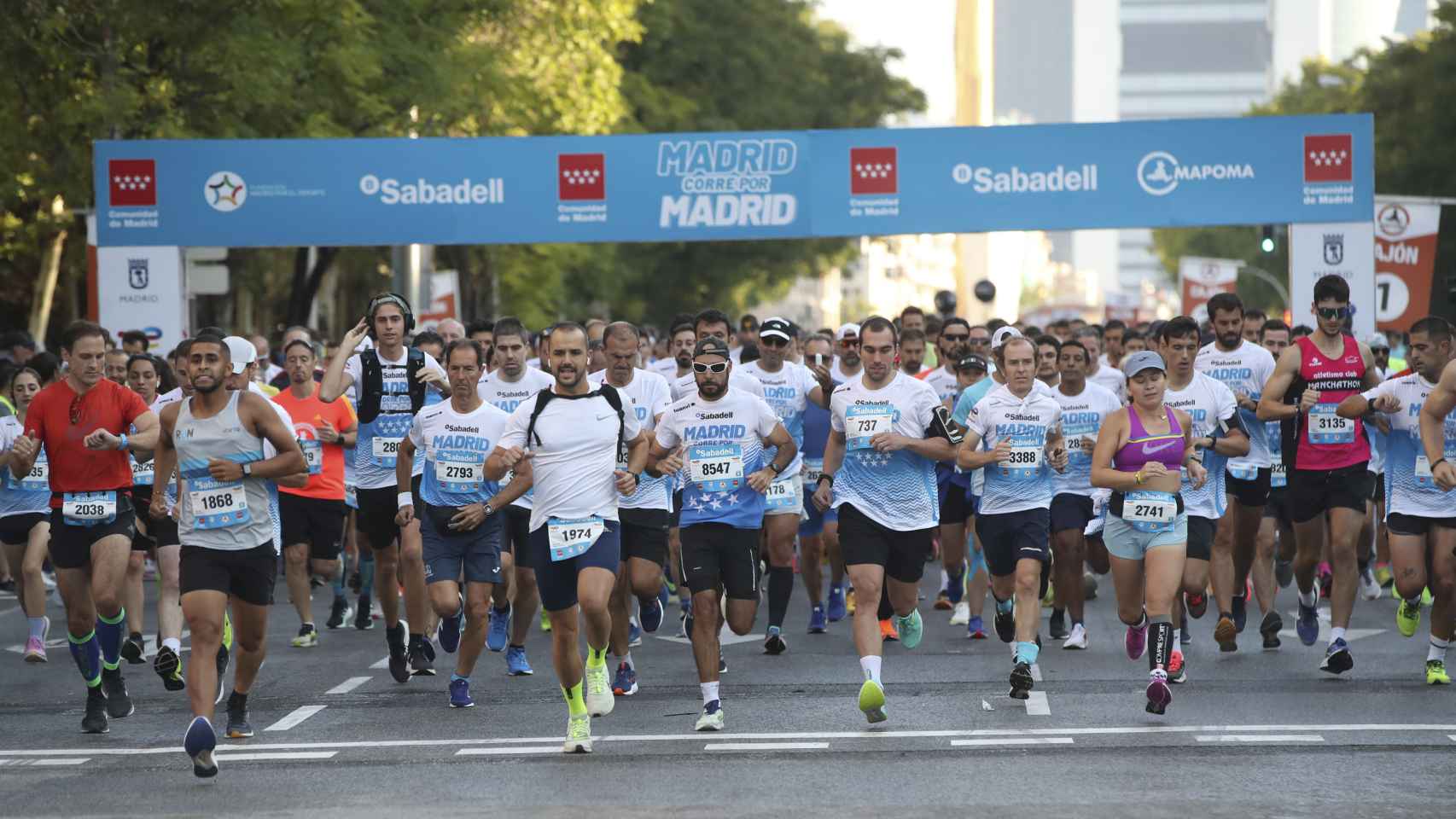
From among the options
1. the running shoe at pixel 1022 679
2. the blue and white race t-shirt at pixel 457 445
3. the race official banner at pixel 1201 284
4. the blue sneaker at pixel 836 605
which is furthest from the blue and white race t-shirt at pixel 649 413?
the race official banner at pixel 1201 284

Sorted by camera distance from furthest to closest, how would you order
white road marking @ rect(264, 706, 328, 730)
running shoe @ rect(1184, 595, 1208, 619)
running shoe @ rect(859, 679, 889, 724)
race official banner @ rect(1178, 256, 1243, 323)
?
race official banner @ rect(1178, 256, 1243, 323) → running shoe @ rect(1184, 595, 1208, 619) → white road marking @ rect(264, 706, 328, 730) → running shoe @ rect(859, 679, 889, 724)

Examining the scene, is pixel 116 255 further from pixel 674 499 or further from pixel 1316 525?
pixel 1316 525

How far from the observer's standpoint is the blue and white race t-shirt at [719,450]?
11.1 meters

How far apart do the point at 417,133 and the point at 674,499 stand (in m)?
20.1

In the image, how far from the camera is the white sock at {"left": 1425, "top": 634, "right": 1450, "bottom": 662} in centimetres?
1212

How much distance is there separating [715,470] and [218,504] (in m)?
2.38

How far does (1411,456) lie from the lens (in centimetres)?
1232

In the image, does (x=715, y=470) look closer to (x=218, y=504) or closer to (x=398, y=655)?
(x=218, y=504)

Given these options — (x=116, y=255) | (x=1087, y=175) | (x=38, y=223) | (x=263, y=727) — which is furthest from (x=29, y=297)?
(x=263, y=727)

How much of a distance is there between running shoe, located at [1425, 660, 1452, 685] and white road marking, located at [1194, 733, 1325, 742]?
2053 mm

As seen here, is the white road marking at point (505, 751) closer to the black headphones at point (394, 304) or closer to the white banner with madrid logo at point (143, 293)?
the black headphones at point (394, 304)

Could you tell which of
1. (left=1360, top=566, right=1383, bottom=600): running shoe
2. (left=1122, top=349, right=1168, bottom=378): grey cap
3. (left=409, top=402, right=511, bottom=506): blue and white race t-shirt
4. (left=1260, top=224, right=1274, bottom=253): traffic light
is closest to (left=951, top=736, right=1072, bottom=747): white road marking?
(left=1122, top=349, right=1168, bottom=378): grey cap

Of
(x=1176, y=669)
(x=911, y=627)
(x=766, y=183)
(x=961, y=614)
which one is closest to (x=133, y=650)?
(x=911, y=627)

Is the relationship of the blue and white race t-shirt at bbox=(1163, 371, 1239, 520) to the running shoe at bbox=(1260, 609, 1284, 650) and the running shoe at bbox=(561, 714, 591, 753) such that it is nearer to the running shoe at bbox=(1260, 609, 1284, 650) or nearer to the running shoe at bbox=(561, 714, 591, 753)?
the running shoe at bbox=(1260, 609, 1284, 650)
